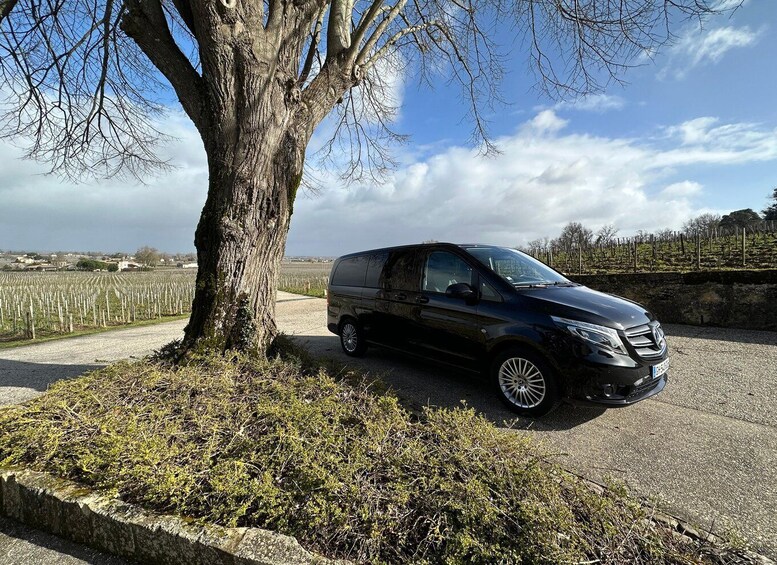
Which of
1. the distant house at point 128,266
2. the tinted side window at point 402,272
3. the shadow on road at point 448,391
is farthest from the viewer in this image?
the distant house at point 128,266

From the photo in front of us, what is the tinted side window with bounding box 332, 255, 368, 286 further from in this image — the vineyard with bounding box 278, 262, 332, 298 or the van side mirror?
the vineyard with bounding box 278, 262, 332, 298

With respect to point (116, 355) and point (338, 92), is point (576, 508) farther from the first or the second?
point (116, 355)

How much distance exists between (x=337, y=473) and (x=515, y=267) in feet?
10.8

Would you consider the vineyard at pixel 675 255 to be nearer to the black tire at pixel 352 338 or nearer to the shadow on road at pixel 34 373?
the black tire at pixel 352 338

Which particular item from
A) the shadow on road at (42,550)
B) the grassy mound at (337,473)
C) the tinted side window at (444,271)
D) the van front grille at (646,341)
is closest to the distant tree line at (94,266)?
the tinted side window at (444,271)

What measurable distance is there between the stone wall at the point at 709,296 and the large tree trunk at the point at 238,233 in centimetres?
806

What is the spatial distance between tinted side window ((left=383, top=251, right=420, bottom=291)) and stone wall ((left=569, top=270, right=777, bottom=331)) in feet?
20.1

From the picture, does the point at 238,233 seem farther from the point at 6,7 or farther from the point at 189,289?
the point at 189,289

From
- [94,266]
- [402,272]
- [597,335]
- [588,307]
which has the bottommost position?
[597,335]

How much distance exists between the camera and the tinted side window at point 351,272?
233 inches

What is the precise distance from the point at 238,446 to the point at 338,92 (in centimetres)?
407

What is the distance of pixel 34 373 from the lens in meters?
5.36

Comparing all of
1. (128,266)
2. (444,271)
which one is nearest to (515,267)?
(444,271)

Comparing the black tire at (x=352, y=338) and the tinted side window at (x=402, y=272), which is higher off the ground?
the tinted side window at (x=402, y=272)
